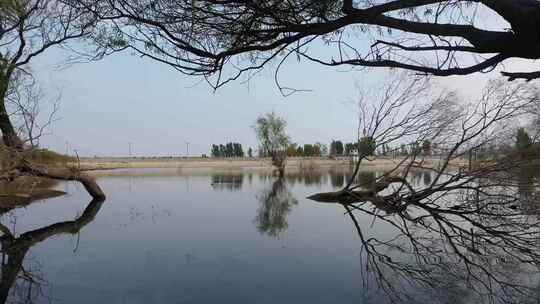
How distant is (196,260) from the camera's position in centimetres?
585

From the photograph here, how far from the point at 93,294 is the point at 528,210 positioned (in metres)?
7.49

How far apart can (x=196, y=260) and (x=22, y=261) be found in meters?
2.46

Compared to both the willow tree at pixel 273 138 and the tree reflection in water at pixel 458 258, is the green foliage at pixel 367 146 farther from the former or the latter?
the willow tree at pixel 273 138

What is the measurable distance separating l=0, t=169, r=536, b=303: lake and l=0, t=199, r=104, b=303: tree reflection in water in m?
0.02

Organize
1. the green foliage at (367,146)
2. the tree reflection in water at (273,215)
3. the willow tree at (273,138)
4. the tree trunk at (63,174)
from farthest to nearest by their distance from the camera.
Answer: the willow tree at (273,138) < the tree trunk at (63,174) < the green foliage at (367,146) < the tree reflection in water at (273,215)

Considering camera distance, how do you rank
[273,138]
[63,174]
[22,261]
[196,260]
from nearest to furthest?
[22,261] < [196,260] < [63,174] < [273,138]

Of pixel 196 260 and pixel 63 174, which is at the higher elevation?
pixel 63 174

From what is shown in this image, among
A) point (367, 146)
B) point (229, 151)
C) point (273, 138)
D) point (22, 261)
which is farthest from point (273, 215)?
point (229, 151)

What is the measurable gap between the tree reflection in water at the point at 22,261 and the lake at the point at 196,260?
2 cm

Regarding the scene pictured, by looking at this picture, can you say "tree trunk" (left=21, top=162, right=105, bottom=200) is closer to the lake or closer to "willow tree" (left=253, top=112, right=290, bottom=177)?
the lake

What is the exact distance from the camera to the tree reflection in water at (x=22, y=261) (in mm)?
4363

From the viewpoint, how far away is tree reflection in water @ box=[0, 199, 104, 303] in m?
4.36

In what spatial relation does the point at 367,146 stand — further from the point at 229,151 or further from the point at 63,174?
the point at 229,151

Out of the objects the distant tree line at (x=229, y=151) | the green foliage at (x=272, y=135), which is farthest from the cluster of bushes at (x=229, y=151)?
the green foliage at (x=272, y=135)
